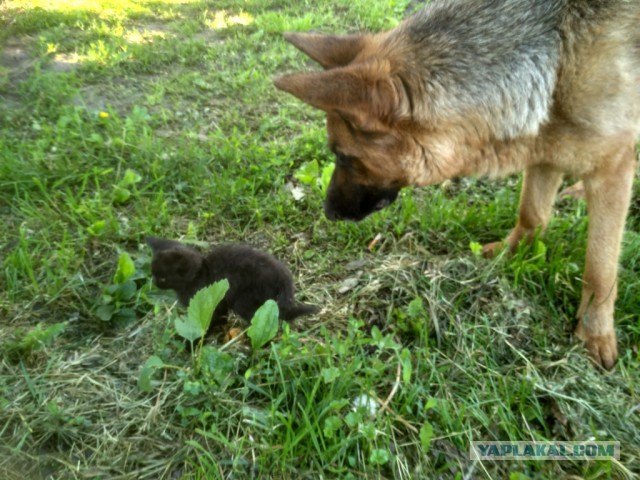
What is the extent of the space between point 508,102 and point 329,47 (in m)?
1.05

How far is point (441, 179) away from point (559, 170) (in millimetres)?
724

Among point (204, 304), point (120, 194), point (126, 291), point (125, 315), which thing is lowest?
point (125, 315)

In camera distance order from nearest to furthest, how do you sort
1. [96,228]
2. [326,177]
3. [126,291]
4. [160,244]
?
[126,291], [160,244], [96,228], [326,177]

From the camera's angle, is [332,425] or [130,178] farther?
[130,178]

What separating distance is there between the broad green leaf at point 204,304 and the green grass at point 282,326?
0.62ft

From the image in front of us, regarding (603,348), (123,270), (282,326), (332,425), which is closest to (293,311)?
(282,326)

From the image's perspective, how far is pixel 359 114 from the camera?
2.46 m

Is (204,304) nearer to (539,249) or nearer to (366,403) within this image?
(366,403)

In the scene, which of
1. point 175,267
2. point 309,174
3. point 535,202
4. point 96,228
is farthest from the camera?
point 309,174

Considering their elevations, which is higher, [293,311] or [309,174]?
[309,174]

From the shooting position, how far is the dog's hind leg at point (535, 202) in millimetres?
3410

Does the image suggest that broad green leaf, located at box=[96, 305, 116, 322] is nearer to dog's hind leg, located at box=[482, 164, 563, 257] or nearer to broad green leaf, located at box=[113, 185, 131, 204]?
broad green leaf, located at box=[113, 185, 131, 204]

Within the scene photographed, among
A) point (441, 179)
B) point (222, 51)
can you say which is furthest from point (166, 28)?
point (441, 179)

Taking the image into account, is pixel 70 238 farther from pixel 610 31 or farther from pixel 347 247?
pixel 610 31
